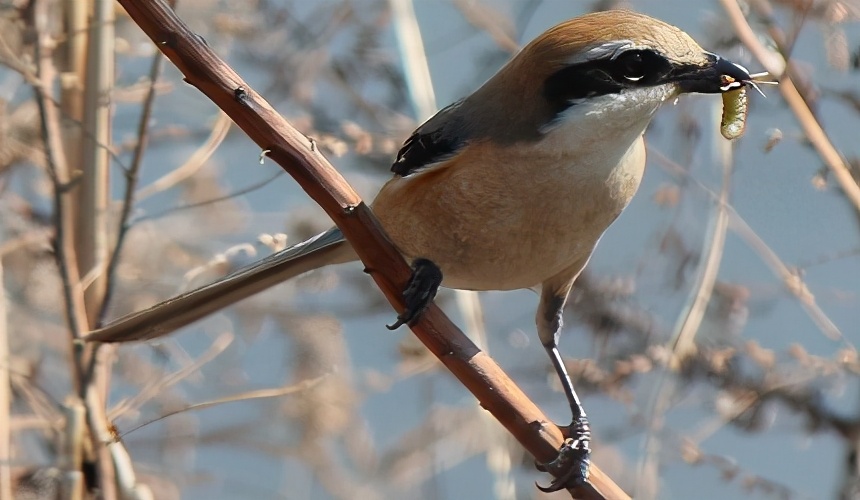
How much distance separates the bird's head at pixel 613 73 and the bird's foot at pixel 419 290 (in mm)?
306

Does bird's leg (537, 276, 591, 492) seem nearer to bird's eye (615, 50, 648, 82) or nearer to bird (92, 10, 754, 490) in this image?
bird (92, 10, 754, 490)

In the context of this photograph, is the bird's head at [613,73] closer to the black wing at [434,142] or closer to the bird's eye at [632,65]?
the bird's eye at [632,65]

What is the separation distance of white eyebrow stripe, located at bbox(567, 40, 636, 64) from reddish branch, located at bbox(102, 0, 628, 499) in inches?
20.3

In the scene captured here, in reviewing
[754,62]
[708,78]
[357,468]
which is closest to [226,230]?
[357,468]

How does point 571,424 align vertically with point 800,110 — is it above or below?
below

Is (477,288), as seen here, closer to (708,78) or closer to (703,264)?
(708,78)

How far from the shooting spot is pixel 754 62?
2.58 m

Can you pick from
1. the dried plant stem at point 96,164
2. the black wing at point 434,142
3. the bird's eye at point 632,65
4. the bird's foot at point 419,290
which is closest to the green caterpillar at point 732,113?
the bird's eye at point 632,65

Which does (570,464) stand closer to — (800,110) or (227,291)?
(227,291)

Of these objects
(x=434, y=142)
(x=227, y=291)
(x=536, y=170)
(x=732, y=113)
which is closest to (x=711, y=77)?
(x=732, y=113)

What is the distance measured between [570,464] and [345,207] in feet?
2.37

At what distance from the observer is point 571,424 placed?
6.57ft

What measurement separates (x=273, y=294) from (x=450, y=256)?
171cm

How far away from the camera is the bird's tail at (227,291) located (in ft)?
5.84
